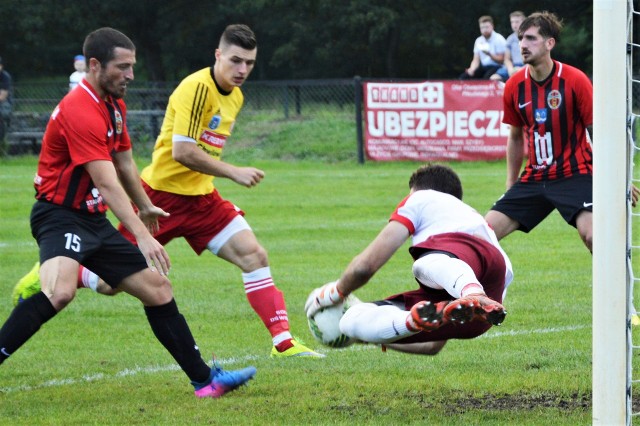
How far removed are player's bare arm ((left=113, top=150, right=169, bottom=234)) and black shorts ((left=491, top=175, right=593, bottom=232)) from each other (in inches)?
105

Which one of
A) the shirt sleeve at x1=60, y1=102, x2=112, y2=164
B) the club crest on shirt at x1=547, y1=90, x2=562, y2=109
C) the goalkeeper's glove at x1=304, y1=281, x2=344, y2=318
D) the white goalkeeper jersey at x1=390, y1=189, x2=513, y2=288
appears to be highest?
the shirt sleeve at x1=60, y1=102, x2=112, y2=164

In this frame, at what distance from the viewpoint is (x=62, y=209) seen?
19.1ft

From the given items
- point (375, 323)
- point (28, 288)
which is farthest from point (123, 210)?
point (28, 288)

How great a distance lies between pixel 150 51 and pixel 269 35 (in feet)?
17.1

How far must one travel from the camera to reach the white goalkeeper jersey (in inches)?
215

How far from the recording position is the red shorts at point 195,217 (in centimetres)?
732

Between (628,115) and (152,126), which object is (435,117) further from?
(628,115)

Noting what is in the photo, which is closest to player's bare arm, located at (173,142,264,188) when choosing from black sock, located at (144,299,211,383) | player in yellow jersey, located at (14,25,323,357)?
player in yellow jersey, located at (14,25,323,357)

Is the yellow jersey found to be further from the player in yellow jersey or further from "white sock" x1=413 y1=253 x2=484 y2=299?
"white sock" x1=413 y1=253 x2=484 y2=299

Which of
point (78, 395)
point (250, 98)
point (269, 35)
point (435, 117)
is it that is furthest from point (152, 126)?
point (269, 35)

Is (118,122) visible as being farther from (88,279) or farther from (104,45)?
(88,279)

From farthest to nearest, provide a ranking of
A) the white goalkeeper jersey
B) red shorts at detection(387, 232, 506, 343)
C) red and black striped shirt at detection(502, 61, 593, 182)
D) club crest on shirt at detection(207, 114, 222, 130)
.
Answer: red and black striped shirt at detection(502, 61, 593, 182), club crest on shirt at detection(207, 114, 222, 130), the white goalkeeper jersey, red shorts at detection(387, 232, 506, 343)

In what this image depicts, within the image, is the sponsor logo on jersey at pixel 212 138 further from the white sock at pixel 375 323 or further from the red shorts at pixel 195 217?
the white sock at pixel 375 323

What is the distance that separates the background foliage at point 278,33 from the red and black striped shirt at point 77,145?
37430mm
